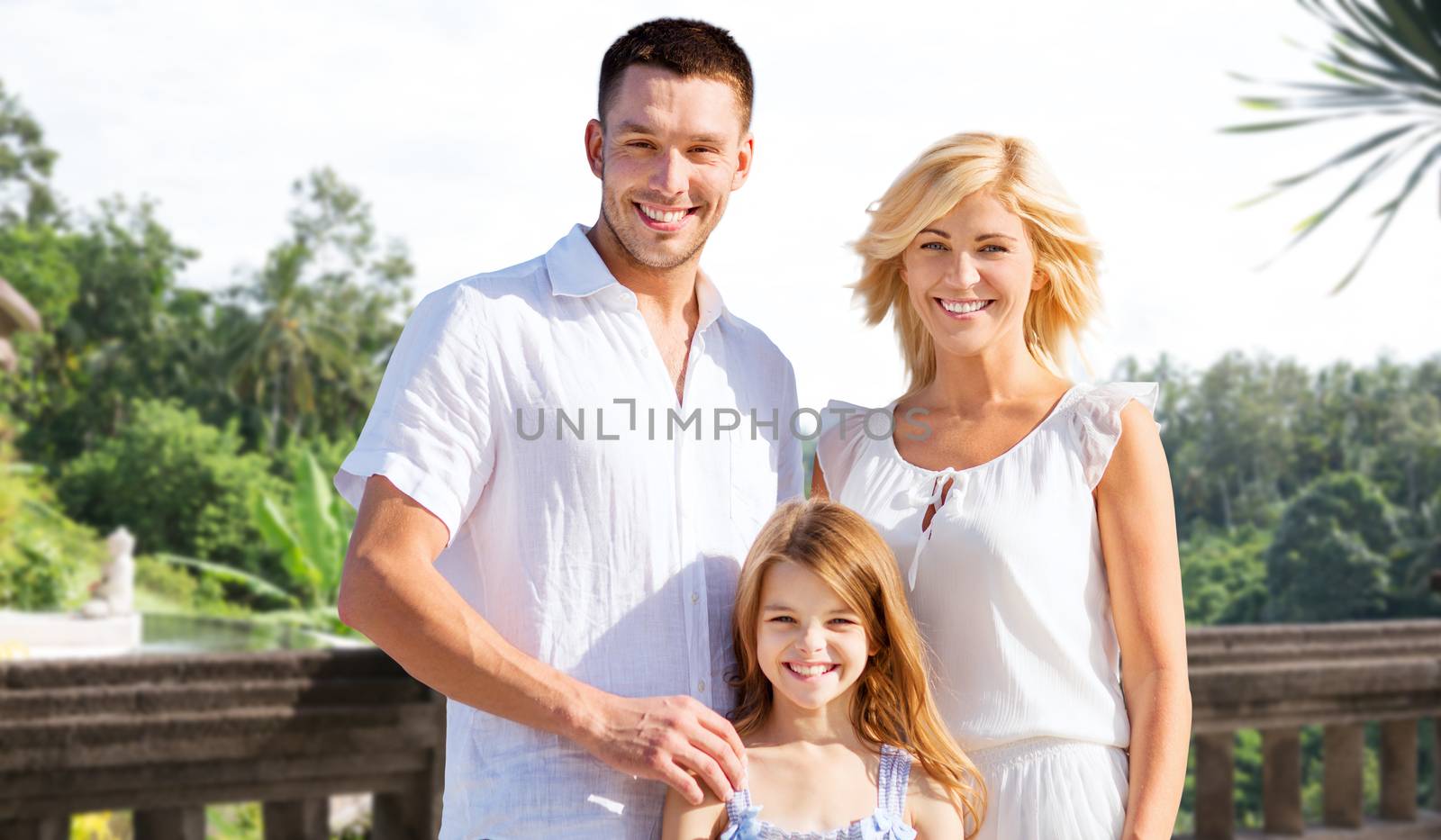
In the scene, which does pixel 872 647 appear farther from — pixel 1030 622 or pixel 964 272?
pixel 964 272

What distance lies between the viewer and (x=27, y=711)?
2898 millimetres

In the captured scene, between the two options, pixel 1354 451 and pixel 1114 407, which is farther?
pixel 1354 451

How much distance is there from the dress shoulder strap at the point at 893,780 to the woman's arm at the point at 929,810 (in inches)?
0.5

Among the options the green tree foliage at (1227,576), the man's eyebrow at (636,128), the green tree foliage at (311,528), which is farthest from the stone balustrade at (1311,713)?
the green tree foliage at (1227,576)

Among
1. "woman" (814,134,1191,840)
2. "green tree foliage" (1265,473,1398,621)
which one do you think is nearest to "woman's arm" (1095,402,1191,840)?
"woman" (814,134,1191,840)

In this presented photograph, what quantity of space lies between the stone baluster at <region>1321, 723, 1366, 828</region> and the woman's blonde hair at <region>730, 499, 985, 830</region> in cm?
242

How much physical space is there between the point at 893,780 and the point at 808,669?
0.62 feet

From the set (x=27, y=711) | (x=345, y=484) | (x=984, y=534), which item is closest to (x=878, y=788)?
(x=984, y=534)

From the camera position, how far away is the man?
68.1 inches

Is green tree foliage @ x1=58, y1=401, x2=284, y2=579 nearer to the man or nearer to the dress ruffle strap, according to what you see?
the man

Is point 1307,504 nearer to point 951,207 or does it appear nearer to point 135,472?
point 135,472

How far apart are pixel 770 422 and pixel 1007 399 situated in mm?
375

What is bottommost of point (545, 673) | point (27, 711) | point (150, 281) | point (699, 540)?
point (27, 711)
